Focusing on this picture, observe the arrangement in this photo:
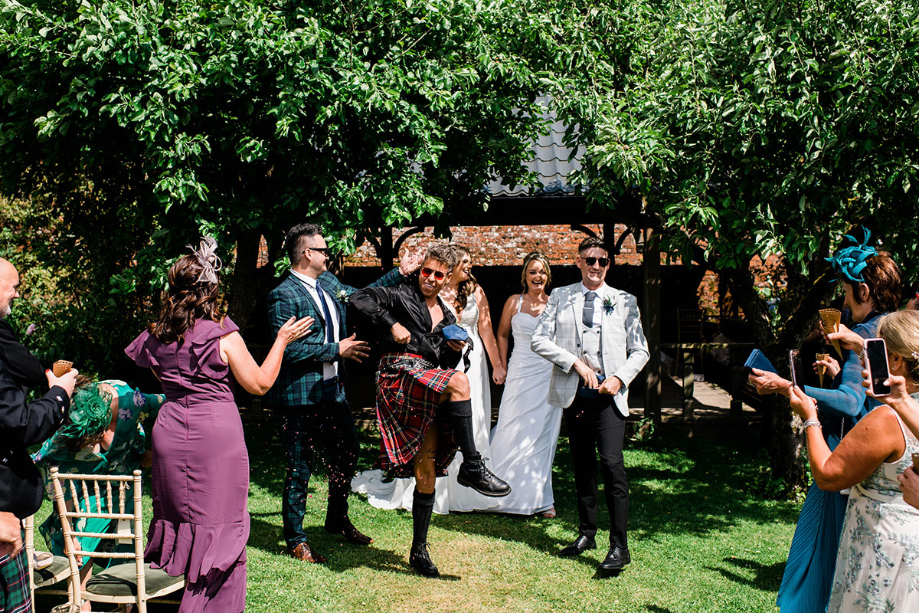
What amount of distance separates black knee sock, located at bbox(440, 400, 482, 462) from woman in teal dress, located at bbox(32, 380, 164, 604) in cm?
157

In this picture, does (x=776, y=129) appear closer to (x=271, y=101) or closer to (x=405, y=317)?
(x=405, y=317)

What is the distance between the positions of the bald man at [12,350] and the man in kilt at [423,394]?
1.87 metres

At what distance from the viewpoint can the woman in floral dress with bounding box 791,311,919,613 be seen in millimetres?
2389

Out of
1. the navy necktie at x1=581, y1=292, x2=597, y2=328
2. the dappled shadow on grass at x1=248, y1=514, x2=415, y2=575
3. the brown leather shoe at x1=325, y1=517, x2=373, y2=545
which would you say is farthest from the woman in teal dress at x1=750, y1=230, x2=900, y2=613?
the brown leather shoe at x1=325, y1=517, x2=373, y2=545

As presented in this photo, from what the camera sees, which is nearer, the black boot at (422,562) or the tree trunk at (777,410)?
the black boot at (422,562)

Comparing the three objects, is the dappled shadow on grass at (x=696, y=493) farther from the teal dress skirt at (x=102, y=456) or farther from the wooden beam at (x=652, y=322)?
the teal dress skirt at (x=102, y=456)

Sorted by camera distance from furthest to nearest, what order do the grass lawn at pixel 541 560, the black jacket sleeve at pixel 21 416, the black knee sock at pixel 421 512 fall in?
the black knee sock at pixel 421 512
the grass lawn at pixel 541 560
the black jacket sleeve at pixel 21 416

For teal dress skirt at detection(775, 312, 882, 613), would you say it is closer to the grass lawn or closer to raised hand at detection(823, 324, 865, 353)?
raised hand at detection(823, 324, 865, 353)

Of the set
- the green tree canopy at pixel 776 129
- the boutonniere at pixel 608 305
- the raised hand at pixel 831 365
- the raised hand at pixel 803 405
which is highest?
the green tree canopy at pixel 776 129

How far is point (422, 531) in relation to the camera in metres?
4.40

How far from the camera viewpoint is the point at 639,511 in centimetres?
579

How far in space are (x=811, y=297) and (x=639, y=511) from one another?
2.19 metres

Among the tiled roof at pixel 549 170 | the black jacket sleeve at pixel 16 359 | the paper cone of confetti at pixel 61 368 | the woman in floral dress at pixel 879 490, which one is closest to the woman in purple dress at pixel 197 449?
the paper cone of confetti at pixel 61 368

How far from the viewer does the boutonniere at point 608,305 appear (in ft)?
15.3
